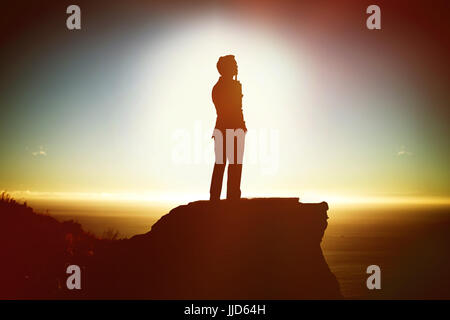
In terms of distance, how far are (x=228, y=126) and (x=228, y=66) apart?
5.00 ft

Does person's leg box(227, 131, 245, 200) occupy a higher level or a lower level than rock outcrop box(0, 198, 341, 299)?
higher

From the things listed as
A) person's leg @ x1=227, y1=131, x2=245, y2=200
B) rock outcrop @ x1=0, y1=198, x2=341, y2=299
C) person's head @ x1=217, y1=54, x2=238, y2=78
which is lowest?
rock outcrop @ x1=0, y1=198, x2=341, y2=299

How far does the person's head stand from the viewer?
14.9 metres

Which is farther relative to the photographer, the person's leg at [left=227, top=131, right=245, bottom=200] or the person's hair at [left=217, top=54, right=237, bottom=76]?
the person's leg at [left=227, top=131, right=245, bottom=200]

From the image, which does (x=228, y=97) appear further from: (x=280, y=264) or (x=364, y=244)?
(x=364, y=244)

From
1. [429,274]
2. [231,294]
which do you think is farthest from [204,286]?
[429,274]

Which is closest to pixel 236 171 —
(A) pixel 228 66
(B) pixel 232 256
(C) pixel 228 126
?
(C) pixel 228 126

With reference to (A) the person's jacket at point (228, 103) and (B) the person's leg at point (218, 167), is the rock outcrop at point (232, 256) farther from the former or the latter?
(A) the person's jacket at point (228, 103)

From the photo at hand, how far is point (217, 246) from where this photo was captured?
15.0m

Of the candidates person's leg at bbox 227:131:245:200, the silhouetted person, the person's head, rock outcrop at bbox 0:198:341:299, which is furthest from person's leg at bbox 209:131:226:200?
the person's head

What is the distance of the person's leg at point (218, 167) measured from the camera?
15.0 metres

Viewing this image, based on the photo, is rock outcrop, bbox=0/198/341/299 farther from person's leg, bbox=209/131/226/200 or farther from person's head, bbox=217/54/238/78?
person's head, bbox=217/54/238/78

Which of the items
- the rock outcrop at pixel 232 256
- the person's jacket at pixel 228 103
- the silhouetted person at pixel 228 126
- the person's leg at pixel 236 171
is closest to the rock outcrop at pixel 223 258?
the rock outcrop at pixel 232 256

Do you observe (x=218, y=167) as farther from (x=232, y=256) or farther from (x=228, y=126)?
(x=232, y=256)
